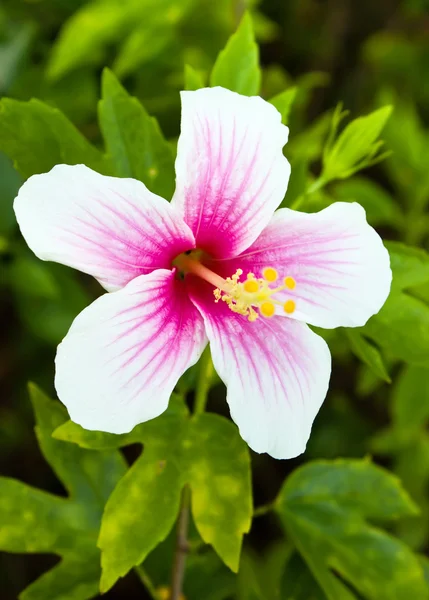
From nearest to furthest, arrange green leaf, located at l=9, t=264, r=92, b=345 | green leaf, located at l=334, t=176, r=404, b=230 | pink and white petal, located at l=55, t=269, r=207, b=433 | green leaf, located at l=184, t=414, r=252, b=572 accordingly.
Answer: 1. pink and white petal, located at l=55, t=269, r=207, b=433
2. green leaf, located at l=184, t=414, r=252, b=572
3. green leaf, located at l=9, t=264, r=92, b=345
4. green leaf, located at l=334, t=176, r=404, b=230

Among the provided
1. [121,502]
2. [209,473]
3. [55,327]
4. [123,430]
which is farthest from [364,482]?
[55,327]

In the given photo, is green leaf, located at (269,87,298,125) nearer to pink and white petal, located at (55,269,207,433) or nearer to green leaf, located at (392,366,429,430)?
pink and white petal, located at (55,269,207,433)

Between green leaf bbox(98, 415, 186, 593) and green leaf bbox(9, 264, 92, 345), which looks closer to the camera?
green leaf bbox(98, 415, 186, 593)

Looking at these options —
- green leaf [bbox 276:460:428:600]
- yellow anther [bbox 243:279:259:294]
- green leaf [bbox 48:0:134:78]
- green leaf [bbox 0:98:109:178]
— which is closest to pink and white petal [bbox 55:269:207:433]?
yellow anther [bbox 243:279:259:294]

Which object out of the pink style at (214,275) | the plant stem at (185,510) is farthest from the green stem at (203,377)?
the pink style at (214,275)

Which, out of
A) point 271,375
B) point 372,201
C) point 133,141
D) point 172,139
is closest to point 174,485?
point 271,375

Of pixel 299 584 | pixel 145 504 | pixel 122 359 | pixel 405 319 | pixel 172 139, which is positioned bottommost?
pixel 299 584

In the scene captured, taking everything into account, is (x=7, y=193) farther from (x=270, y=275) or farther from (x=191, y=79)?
(x=270, y=275)
